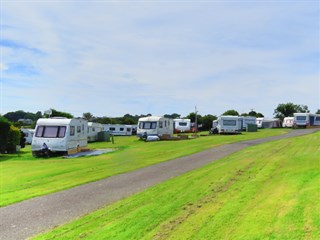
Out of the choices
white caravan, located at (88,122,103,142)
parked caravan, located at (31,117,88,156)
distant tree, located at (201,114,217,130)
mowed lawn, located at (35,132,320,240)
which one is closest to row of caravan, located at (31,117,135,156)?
parked caravan, located at (31,117,88,156)

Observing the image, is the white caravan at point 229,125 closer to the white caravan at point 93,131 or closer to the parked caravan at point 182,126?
the parked caravan at point 182,126

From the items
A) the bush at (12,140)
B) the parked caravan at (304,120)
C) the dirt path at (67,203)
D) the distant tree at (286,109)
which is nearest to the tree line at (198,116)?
the distant tree at (286,109)

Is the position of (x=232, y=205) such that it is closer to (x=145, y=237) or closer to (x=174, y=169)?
(x=145, y=237)

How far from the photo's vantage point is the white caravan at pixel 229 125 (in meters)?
47.2

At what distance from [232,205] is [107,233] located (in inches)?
94.5

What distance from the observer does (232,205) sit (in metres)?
7.09

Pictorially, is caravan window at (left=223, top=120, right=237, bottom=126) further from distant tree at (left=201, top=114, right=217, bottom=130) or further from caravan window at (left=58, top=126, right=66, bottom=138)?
caravan window at (left=58, top=126, right=66, bottom=138)

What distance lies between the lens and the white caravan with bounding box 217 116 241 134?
1860 inches

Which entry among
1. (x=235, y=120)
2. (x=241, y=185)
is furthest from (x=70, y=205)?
(x=235, y=120)

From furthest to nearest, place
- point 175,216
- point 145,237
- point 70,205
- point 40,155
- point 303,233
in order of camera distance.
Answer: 1. point 40,155
2. point 70,205
3. point 175,216
4. point 145,237
5. point 303,233

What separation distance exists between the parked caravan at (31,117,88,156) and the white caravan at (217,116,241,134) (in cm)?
2547

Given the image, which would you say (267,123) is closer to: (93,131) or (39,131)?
(93,131)

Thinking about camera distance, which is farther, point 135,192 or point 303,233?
point 135,192

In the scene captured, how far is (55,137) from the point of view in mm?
23812
